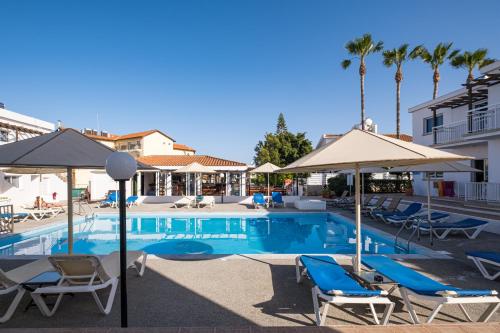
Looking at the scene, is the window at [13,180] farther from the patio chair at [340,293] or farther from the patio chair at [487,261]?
the patio chair at [487,261]

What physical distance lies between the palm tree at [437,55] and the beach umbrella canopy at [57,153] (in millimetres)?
30834

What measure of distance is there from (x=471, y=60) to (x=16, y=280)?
30.9 m

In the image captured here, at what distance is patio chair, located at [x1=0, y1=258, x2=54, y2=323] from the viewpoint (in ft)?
13.0

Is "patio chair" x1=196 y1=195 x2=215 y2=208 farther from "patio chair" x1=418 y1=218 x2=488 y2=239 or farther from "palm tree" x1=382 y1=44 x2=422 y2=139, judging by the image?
"palm tree" x1=382 y1=44 x2=422 y2=139

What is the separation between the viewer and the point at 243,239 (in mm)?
11164

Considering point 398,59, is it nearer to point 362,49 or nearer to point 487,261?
point 362,49

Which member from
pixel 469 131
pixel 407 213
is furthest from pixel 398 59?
pixel 407 213


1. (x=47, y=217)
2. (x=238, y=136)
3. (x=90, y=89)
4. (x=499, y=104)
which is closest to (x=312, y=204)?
(x=499, y=104)

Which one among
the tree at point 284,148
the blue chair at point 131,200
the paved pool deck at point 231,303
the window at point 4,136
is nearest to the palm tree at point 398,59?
the tree at point 284,148

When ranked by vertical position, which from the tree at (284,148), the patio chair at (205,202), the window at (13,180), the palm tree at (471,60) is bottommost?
the patio chair at (205,202)

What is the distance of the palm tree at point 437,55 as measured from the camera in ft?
82.4

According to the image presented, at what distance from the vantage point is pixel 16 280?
437cm

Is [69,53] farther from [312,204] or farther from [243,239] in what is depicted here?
[312,204]

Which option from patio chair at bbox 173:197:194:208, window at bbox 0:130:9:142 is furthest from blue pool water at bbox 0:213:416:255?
window at bbox 0:130:9:142
